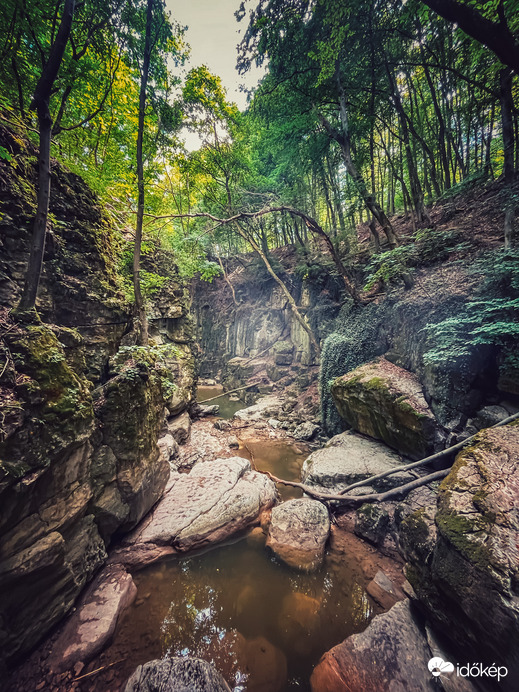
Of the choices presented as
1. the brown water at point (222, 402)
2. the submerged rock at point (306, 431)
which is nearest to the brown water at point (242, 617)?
the submerged rock at point (306, 431)

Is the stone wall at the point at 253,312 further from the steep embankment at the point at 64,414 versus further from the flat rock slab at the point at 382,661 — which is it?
the flat rock slab at the point at 382,661

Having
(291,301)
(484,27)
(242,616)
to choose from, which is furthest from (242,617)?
(291,301)

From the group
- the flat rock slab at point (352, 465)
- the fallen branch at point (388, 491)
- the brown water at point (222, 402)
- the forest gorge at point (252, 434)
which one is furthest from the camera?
the brown water at point (222, 402)

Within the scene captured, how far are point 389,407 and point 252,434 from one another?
5657 mm

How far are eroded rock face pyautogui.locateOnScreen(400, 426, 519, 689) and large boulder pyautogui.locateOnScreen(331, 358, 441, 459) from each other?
184 centimetres

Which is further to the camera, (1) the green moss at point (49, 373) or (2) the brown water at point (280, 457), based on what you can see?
(2) the brown water at point (280, 457)

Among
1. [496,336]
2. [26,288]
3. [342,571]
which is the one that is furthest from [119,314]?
[496,336]

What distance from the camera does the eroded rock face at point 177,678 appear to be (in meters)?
2.29

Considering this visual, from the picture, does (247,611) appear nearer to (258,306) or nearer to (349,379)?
(349,379)

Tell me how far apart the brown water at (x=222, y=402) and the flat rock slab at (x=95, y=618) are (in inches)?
335

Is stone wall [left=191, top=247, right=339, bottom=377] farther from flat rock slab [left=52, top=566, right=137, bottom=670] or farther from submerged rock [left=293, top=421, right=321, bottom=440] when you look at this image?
flat rock slab [left=52, top=566, right=137, bottom=670]

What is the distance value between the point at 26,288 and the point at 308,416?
932 centimetres

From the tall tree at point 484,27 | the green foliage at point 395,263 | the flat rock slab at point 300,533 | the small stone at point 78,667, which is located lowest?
the flat rock slab at point 300,533

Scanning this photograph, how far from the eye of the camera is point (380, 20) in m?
6.99
